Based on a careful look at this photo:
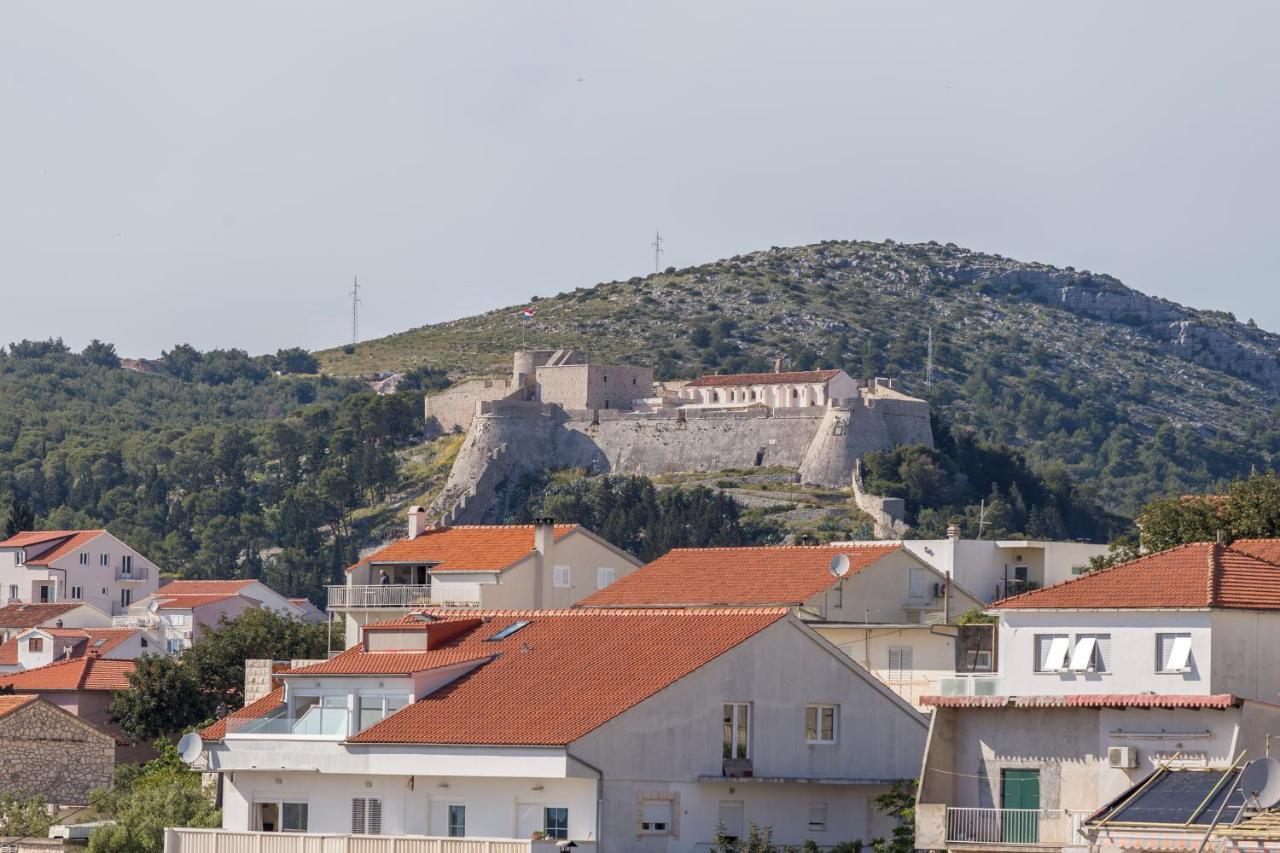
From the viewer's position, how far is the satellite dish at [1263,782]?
28.5m

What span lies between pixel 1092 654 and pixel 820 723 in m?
6.07

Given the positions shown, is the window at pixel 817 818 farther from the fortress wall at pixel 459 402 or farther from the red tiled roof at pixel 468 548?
the fortress wall at pixel 459 402

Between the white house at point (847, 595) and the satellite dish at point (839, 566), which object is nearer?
the white house at point (847, 595)

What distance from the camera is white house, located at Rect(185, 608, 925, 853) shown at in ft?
123

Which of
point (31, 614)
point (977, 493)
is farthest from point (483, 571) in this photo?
point (977, 493)

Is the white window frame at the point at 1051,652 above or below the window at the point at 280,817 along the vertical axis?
above

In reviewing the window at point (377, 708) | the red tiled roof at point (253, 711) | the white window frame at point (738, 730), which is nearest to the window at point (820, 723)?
the white window frame at point (738, 730)

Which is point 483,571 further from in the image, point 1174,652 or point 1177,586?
point 1174,652

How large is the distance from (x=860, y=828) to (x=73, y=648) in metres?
55.1

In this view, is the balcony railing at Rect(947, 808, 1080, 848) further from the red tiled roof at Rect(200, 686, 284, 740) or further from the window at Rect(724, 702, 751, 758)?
the red tiled roof at Rect(200, 686, 284, 740)

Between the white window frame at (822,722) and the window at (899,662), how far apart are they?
40.0ft

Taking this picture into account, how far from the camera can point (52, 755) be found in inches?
2167

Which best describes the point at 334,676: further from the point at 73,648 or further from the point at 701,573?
the point at 73,648

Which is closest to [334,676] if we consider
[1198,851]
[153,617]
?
[1198,851]
